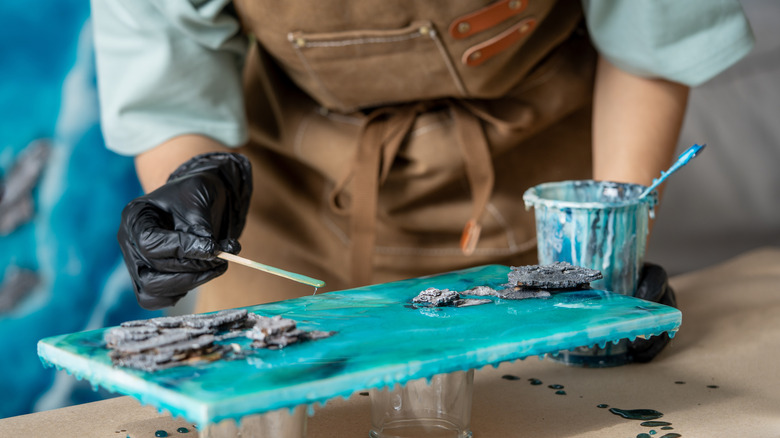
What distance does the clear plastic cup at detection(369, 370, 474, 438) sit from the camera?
25.7 inches

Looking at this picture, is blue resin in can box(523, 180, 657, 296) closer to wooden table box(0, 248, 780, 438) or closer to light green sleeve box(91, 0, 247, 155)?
wooden table box(0, 248, 780, 438)

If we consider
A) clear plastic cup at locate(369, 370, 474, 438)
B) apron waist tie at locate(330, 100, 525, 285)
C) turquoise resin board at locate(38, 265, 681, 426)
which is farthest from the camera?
apron waist tie at locate(330, 100, 525, 285)

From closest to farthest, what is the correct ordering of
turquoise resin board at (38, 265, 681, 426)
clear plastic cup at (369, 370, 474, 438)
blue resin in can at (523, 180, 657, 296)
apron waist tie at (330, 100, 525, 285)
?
turquoise resin board at (38, 265, 681, 426)
clear plastic cup at (369, 370, 474, 438)
blue resin in can at (523, 180, 657, 296)
apron waist tie at (330, 100, 525, 285)

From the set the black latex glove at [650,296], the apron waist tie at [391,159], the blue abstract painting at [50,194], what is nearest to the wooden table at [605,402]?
the black latex glove at [650,296]

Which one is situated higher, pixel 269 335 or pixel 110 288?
pixel 269 335

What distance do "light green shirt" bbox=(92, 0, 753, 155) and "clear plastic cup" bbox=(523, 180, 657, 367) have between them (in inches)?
8.6

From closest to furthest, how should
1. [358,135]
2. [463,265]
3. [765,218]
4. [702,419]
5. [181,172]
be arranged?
[702,419]
[181,172]
[358,135]
[463,265]
[765,218]

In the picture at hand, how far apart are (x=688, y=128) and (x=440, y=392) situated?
1.45m

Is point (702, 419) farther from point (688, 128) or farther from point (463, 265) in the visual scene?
point (688, 128)

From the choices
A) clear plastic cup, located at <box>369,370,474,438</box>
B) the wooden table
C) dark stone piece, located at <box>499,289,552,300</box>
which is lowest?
the wooden table

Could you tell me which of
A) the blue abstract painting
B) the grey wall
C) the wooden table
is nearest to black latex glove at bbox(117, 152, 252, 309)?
the wooden table

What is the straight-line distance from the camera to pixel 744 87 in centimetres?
189

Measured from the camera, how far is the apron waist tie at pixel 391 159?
1030 millimetres

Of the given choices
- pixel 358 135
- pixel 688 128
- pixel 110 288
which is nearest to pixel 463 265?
pixel 358 135
